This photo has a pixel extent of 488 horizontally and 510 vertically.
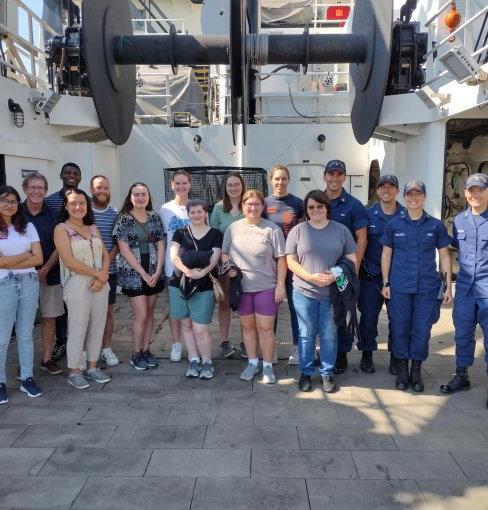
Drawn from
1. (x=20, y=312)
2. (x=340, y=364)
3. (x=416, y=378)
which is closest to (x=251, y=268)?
(x=340, y=364)

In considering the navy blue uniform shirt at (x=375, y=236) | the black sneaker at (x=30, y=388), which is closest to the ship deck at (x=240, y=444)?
the black sneaker at (x=30, y=388)

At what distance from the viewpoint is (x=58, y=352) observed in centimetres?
452

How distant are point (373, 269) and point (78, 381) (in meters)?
2.77

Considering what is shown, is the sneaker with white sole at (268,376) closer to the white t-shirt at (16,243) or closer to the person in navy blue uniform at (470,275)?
the person in navy blue uniform at (470,275)

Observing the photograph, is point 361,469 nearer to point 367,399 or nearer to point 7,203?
point 367,399

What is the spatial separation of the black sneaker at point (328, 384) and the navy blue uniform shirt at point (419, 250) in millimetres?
953

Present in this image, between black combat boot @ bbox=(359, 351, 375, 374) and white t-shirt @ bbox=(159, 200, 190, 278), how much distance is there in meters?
1.98

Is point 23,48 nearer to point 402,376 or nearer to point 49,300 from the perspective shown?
point 49,300

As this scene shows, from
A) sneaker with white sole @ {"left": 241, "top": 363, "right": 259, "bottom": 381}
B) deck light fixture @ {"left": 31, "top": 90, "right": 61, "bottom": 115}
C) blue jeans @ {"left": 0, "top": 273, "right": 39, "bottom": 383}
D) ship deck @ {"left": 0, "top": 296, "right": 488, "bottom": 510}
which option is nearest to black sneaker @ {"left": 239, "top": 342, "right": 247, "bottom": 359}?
ship deck @ {"left": 0, "top": 296, "right": 488, "bottom": 510}

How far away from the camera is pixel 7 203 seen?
11.5 ft

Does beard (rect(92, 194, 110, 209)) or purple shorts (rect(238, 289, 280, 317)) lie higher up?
beard (rect(92, 194, 110, 209))

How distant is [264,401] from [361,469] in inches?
41.6

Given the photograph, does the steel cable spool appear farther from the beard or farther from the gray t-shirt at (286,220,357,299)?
the gray t-shirt at (286,220,357,299)

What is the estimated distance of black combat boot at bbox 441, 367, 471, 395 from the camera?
380 centimetres
